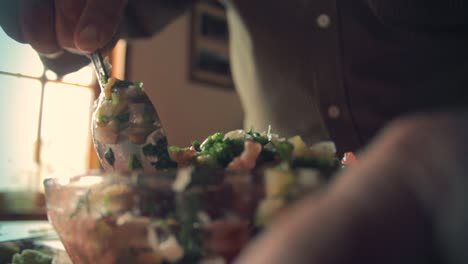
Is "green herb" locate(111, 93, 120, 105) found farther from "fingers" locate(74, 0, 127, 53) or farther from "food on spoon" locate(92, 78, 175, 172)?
"fingers" locate(74, 0, 127, 53)

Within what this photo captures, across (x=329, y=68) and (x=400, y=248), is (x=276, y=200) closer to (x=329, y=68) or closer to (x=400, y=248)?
(x=400, y=248)

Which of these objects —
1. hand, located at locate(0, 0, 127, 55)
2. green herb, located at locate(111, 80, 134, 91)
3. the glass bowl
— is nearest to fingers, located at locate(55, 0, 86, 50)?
hand, located at locate(0, 0, 127, 55)

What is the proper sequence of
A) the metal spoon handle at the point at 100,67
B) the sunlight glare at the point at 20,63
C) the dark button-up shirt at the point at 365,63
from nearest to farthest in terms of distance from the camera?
the metal spoon handle at the point at 100,67
the dark button-up shirt at the point at 365,63
the sunlight glare at the point at 20,63

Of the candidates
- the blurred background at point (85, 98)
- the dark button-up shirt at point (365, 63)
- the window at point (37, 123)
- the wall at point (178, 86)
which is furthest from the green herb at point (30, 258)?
the wall at point (178, 86)

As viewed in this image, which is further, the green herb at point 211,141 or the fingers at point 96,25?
the fingers at point 96,25

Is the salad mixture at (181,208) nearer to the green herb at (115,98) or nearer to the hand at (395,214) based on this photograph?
the hand at (395,214)

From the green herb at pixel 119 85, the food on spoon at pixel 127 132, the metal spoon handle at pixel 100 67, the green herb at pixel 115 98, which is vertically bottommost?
the food on spoon at pixel 127 132

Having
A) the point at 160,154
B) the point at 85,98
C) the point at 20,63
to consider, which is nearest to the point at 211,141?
the point at 160,154
